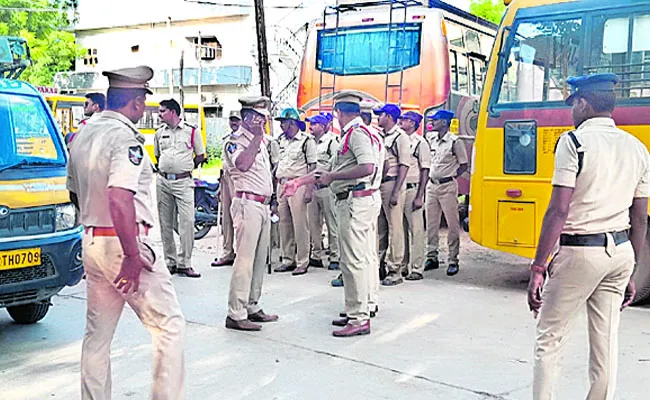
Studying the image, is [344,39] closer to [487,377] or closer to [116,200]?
[487,377]

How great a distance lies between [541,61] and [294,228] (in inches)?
136

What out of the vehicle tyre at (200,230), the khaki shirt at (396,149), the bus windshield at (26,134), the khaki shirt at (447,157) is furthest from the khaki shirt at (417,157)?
the vehicle tyre at (200,230)

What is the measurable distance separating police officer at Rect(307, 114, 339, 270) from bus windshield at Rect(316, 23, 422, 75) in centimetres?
198

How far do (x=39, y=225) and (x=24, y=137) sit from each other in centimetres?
82

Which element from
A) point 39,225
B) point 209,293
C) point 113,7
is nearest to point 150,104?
point 113,7

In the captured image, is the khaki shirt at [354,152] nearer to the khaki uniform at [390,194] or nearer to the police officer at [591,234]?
the khaki uniform at [390,194]

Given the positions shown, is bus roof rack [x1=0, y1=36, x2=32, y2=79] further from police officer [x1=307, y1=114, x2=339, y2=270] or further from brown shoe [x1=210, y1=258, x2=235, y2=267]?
brown shoe [x1=210, y1=258, x2=235, y2=267]

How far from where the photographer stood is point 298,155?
9.12 metres

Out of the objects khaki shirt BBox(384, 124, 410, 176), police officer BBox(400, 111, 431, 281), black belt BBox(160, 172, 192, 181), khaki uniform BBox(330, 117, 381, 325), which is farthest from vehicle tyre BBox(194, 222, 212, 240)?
khaki uniform BBox(330, 117, 381, 325)

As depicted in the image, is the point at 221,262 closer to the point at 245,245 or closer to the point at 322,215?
the point at 322,215

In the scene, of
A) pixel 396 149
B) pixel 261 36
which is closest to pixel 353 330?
pixel 396 149

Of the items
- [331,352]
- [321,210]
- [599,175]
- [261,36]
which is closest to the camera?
[599,175]

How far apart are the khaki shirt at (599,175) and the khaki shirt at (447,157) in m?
5.04

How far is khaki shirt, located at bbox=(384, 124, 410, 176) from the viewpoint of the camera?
26.5ft
